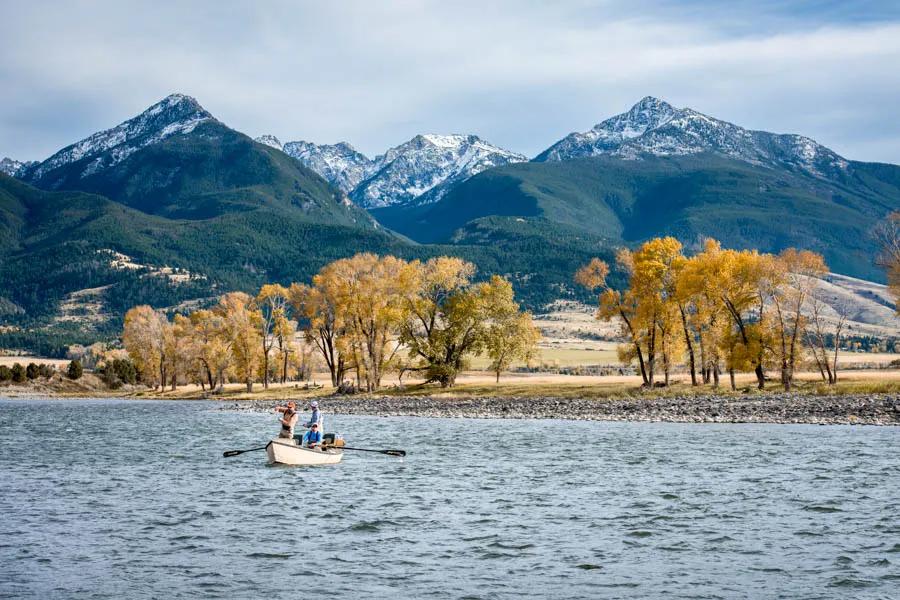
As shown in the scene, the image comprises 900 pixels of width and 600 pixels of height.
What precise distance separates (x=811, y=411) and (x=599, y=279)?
27.9 metres

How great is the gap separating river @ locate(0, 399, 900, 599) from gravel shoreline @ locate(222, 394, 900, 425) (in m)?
10.2

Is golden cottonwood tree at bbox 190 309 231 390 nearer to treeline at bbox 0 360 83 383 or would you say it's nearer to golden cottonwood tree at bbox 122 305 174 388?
golden cottonwood tree at bbox 122 305 174 388

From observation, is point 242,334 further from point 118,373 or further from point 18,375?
point 18,375

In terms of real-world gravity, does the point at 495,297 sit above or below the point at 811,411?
above

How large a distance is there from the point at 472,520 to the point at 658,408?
52095 millimetres

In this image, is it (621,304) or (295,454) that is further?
(621,304)

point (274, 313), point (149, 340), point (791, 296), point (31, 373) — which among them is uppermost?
point (274, 313)

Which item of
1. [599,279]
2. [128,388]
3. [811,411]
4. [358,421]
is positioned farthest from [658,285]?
[128,388]

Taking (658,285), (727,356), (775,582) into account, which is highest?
(658,285)

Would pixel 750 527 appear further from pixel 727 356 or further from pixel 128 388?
pixel 128 388

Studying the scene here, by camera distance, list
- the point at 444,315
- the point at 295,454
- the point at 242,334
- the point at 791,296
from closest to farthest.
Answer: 1. the point at 295,454
2. the point at 791,296
3. the point at 444,315
4. the point at 242,334

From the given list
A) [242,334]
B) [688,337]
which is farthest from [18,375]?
[688,337]

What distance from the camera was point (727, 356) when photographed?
8806cm

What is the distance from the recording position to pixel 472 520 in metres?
33.3
